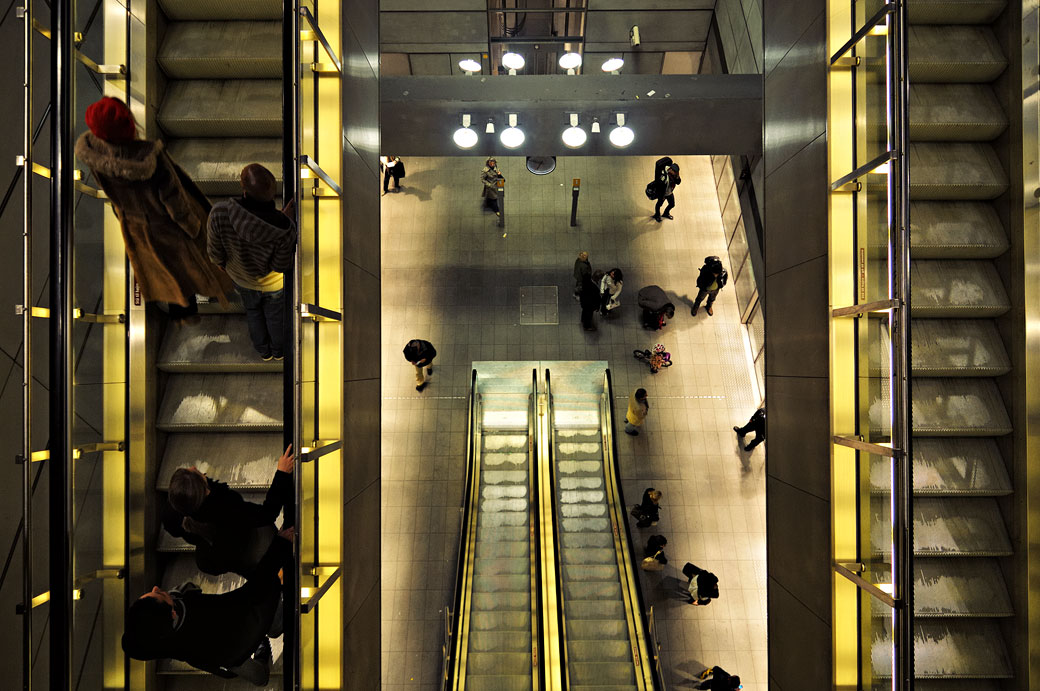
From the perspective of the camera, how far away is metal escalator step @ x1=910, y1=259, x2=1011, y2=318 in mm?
4637

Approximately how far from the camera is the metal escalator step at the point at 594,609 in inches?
302

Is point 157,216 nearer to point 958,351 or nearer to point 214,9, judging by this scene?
point 214,9

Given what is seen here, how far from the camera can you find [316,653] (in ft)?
14.2

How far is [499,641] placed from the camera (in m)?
7.46

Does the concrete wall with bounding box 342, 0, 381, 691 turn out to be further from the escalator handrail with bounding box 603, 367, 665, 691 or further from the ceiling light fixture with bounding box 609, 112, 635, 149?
the ceiling light fixture with bounding box 609, 112, 635, 149

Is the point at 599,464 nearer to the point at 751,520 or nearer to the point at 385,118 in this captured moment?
the point at 751,520

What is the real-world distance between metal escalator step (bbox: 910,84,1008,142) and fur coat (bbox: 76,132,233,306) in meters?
5.22

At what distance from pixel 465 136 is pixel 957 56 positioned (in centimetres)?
522

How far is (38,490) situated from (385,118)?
603 centimetres

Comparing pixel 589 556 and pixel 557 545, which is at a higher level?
pixel 557 545

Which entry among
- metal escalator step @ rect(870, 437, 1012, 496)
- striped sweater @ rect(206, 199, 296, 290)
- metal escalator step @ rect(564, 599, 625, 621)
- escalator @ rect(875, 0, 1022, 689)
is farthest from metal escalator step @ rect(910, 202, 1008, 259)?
metal escalator step @ rect(564, 599, 625, 621)

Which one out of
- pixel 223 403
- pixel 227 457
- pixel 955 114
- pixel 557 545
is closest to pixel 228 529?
pixel 227 457

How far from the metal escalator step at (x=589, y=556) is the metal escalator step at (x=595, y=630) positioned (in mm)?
852

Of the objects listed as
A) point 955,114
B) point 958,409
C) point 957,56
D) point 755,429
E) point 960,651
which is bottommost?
point 960,651
